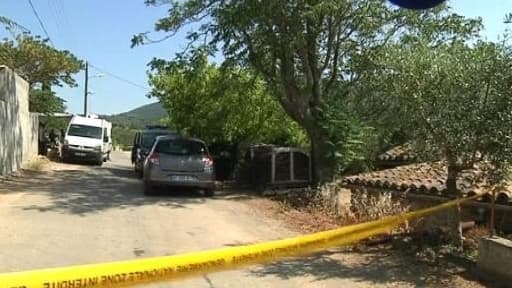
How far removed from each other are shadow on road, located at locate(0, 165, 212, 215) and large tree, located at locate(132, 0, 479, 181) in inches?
155

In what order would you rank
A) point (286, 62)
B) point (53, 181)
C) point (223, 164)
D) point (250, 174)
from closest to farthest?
point (286, 62)
point (53, 181)
point (250, 174)
point (223, 164)

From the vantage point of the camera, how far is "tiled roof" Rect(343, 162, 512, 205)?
9.80 m

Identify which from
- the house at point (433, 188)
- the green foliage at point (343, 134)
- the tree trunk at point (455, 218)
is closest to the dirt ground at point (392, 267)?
the tree trunk at point (455, 218)

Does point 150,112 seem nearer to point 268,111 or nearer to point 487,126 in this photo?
point 268,111

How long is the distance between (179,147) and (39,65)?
2406 cm

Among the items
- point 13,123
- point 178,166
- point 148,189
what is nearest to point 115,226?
point 178,166

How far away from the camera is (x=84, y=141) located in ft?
99.7

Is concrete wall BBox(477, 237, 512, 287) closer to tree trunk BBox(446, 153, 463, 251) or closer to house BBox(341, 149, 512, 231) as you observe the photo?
tree trunk BBox(446, 153, 463, 251)

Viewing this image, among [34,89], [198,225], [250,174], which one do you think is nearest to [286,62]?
[250,174]

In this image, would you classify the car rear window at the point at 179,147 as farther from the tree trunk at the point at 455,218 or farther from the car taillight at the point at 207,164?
the tree trunk at the point at 455,218

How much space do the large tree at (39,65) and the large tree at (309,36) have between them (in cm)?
2035

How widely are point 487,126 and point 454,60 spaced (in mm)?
1101

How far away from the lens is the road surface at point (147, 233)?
7938mm

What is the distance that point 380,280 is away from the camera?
7.93 meters
